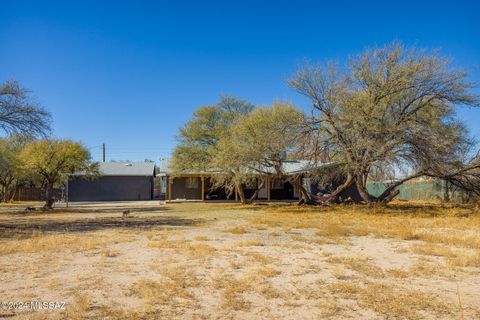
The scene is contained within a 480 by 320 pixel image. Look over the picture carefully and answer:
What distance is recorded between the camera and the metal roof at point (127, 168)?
41.1 metres

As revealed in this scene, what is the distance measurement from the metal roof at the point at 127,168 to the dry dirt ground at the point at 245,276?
98.7 feet

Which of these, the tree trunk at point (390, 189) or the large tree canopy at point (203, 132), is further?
the large tree canopy at point (203, 132)

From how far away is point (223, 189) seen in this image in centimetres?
3506

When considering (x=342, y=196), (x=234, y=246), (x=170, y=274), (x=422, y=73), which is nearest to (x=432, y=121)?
(x=422, y=73)

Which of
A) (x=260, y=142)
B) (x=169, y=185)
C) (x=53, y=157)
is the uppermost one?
(x=260, y=142)

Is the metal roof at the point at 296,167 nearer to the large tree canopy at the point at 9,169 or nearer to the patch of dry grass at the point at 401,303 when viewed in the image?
the large tree canopy at the point at 9,169

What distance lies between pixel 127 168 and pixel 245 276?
38008 millimetres

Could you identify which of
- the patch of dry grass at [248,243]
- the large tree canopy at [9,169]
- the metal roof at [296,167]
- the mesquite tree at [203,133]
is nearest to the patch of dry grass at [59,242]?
the patch of dry grass at [248,243]

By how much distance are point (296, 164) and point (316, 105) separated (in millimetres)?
13198

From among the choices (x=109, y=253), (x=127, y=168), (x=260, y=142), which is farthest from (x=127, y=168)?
(x=109, y=253)

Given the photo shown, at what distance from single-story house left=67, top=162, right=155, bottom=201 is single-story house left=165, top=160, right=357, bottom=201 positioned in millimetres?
6416

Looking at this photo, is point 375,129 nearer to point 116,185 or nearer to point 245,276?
point 245,276

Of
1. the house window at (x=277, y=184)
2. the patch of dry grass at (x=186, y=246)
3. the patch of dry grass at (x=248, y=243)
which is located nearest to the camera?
the patch of dry grass at (x=186, y=246)

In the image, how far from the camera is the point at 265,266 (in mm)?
7332
